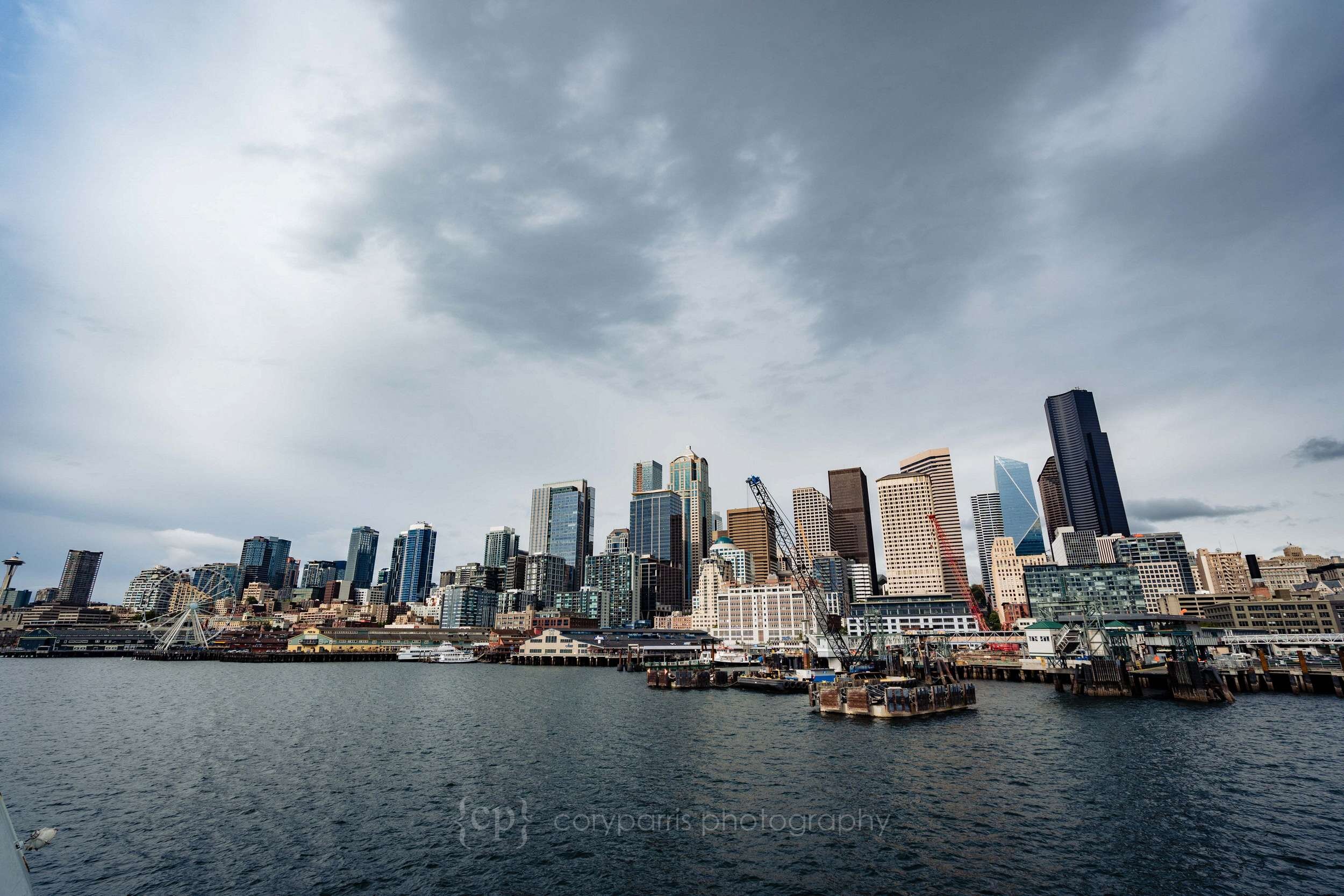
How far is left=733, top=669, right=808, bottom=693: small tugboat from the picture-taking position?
123938 millimetres

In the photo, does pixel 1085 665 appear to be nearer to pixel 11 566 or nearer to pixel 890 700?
pixel 890 700

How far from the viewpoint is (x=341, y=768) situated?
53.0 metres

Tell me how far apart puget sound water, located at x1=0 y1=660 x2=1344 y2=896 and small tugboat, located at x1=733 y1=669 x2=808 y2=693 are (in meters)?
43.4

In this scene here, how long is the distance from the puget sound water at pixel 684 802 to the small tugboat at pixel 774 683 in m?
43.4

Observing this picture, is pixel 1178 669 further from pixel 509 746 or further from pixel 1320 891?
pixel 509 746

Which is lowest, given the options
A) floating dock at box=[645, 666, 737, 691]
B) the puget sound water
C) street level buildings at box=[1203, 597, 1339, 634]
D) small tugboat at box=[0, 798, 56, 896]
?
the puget sound water

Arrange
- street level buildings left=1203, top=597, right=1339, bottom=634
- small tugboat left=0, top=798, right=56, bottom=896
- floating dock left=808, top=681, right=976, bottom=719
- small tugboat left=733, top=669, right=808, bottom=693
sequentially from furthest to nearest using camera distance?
street level buildings left=1203, top=597, right=1339, bottom=634 → small tugboat left=733, top=669, right=808, bottom=693 → floating dock left=808, top=681, right=976, bottom=719 → small tugboat left=0, top=798, right=56, bottom=896

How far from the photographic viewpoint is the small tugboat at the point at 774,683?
12394cm

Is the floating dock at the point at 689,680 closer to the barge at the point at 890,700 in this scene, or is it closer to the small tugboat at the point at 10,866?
the barge at the point at 890,700

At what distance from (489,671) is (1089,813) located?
178409 millimetres

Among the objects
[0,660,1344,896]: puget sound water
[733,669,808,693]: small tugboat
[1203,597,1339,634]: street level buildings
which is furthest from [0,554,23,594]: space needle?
[1203,597,1339,634]: street level buildings

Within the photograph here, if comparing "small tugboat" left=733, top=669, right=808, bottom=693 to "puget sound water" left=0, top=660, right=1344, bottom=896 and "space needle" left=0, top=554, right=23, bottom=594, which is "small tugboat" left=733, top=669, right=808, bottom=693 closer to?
"puget sound water" left=0, top=660, right=1344, bottom=896

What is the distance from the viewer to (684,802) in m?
43.2

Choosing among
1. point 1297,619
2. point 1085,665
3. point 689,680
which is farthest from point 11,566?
point 1297,619
